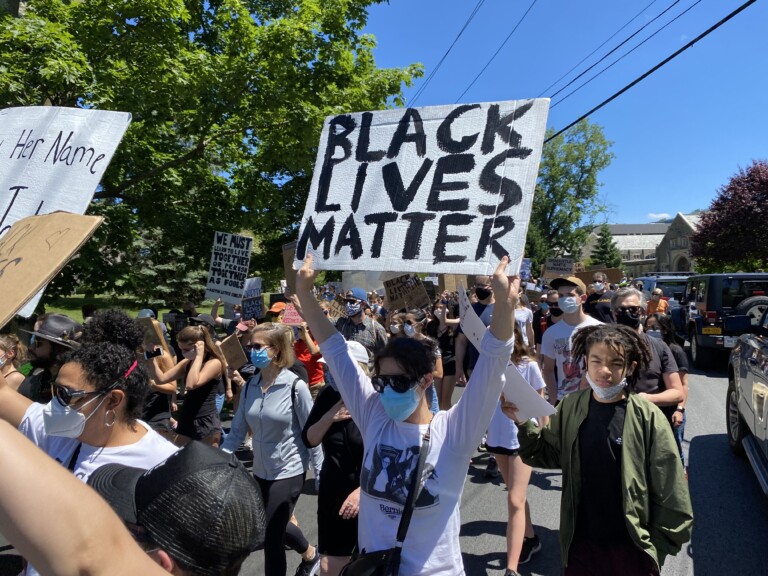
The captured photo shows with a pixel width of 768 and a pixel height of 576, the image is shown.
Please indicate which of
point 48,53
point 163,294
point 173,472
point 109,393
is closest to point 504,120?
point 173,472

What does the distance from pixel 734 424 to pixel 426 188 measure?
5.20 m

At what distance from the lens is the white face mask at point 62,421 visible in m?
2.09

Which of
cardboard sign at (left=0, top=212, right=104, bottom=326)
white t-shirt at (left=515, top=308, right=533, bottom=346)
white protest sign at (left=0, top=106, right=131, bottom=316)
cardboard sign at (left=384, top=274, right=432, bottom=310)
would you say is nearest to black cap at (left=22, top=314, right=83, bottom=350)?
white protest sign at (left=0, top=106, right=131, bottom=316)

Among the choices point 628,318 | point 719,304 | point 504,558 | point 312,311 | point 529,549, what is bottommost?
point 504,558

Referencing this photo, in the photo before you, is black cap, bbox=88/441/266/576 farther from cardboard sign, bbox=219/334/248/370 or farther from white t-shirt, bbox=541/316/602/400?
cardboard sign, bbox=219/334/248/370

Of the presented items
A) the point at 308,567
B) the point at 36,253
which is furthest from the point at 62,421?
the point at 308,567

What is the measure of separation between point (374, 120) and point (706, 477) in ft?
16.4

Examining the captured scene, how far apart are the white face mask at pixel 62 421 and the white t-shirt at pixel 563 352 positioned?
396 centimetres

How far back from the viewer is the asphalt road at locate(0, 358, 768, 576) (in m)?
3.80

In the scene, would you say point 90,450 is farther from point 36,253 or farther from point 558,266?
point 558,266

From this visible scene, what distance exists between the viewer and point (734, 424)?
18.8 ft

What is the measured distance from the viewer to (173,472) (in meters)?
1.22

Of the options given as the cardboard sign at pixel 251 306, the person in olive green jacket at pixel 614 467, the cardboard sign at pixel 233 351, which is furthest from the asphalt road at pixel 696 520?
the cardboard sign at pixel 251 306

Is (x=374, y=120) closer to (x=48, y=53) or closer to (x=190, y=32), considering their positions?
(x=48, y=53)
